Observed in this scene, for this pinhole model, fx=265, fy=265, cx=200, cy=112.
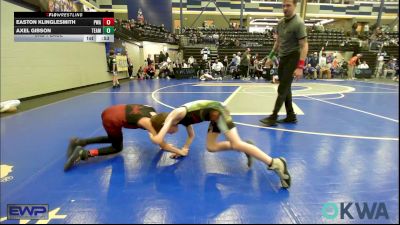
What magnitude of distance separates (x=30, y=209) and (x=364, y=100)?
733 cm

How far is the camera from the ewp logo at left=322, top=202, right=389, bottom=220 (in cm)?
179

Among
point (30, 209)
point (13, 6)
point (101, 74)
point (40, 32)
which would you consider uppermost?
point (13, 6)

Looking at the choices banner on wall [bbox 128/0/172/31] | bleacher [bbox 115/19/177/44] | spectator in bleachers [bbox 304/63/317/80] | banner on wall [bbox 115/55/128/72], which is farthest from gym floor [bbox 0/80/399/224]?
banner on wall [bbox 128/0/172/31]

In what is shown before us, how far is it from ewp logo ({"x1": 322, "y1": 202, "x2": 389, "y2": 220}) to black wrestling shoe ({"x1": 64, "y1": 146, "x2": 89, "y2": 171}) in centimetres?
225

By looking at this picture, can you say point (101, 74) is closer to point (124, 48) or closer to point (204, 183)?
point (124, 48)

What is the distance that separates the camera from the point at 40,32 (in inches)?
247

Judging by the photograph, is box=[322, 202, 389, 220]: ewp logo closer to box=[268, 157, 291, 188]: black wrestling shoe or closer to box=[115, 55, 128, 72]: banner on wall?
box=[268, 157, 291, 188]: black wrestling shoe

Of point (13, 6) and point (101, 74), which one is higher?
point (13, 6)

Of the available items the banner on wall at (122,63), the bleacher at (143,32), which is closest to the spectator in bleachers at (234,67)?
the banner on wall at (122,63)

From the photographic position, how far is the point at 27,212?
1.87m

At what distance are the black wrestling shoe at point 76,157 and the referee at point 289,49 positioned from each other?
2.71 metres

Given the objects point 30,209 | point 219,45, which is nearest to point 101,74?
point 219,45

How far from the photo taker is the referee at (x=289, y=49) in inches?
154

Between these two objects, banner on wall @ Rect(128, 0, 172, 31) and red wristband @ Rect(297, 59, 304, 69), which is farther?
banner on wall @ Rect(128, 0, 172, 31)
